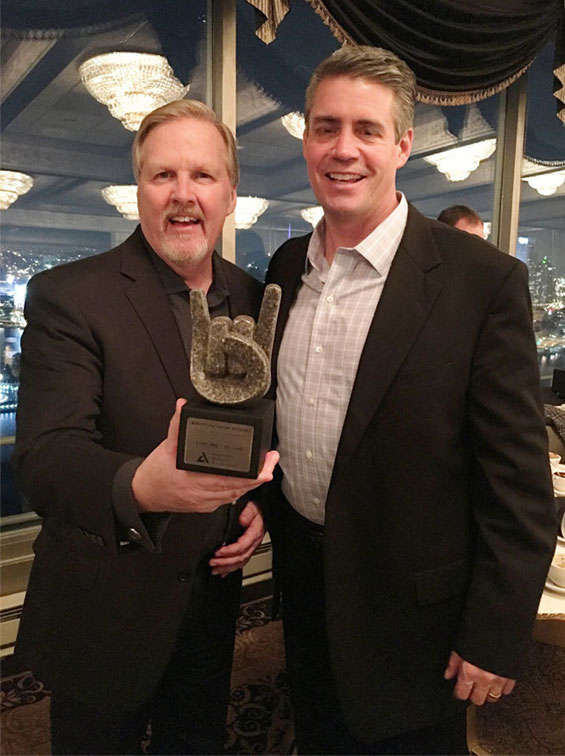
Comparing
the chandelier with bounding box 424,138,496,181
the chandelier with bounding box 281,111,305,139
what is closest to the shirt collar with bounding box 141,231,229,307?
the chandelier with bounding box 281,111,305,139

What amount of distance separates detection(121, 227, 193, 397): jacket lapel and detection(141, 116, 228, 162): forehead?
237 millimetres

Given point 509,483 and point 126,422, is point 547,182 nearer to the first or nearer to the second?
point 509,483

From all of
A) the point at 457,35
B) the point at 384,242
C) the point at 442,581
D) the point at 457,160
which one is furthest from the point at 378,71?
the point at 457,160

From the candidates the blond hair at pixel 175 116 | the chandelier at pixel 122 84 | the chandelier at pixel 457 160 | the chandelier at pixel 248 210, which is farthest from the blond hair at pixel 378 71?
the chandelier at pixel 457 160

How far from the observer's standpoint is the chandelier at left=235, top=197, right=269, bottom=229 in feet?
8.20

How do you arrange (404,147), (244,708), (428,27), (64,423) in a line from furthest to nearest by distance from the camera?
(428,27), (244,708), (404,147), (64,423)

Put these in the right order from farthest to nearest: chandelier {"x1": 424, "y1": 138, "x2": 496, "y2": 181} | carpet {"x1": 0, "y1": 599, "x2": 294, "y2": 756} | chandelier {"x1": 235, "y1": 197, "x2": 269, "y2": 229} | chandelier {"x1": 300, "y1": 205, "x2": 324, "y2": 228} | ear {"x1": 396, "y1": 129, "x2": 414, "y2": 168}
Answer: chandelier {"x1": 424, "y1": 138, "x2": 496, "y2": 181} → chandelier {"x1": 300, "y1": 205, "x2": 324, "y2": 228} → chandelier {"x1": 235, "y1": 197, "x2": 269, "y2": 229} → carpet {"x1": 0, "y1": 599, "x2": 294, "y2": 756} → ear {"x1": 396, "y1": 129, "x2": 414, "y2": 168}

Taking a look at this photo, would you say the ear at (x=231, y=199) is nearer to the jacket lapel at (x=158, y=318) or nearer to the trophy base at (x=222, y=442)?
the jacket lapel at (x=158, y=318)

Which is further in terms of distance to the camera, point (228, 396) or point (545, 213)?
point (545, 213)

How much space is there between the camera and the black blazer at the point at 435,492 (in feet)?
3.22

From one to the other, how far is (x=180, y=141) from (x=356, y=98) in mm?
379

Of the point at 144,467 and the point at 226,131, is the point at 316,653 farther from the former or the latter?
the point at 226,131

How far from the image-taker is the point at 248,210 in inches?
101

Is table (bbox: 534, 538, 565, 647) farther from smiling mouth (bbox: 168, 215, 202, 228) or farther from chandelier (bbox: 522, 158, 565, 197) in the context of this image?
chandelier (bbox: 522, 158, 565, 197)
